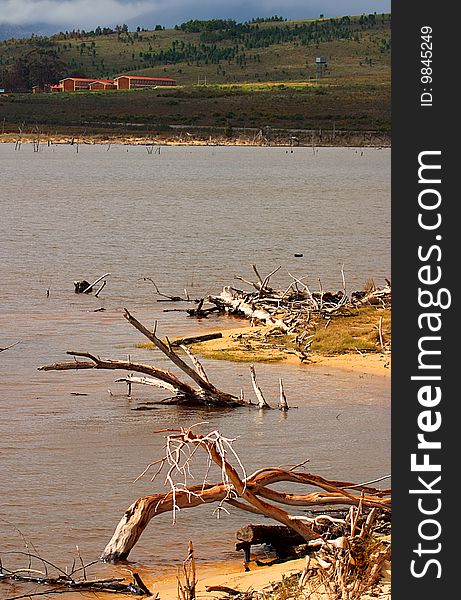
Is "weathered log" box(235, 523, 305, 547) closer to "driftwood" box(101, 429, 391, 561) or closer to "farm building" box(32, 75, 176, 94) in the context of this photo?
"driftwood" box(101, 429, 391, 561)

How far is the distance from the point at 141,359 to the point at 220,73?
13466 cm

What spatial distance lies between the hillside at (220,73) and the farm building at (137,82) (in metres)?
3.72

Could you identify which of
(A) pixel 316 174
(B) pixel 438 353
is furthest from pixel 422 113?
(A) pixel 316 174

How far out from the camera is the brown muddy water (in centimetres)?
782

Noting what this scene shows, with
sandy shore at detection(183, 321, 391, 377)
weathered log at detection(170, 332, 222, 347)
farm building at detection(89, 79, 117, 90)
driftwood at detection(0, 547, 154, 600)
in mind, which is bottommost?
sandy shore at detection(183, 321, 391, 377)

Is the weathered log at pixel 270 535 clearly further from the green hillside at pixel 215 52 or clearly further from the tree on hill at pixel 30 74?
the tree on hill at pixel 30 74

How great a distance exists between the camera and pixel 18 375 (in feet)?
40.8

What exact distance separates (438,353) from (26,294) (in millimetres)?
16115

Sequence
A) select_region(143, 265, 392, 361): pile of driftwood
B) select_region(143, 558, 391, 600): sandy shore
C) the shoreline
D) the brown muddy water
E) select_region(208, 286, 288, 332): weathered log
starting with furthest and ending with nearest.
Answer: the shoreline < select_region(208, 286, 288, 332): weathered log < select_region(143, 265, 392, 361): pile of driftwood < the brown muddy water < select_region(143, 558, 391, 600): sandy shore

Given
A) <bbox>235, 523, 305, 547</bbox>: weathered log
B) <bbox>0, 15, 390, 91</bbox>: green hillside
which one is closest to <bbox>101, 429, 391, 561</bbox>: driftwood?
<bbox>235, 523, 305, 547</bbox>: weathered log

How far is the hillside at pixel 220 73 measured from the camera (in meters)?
94.9

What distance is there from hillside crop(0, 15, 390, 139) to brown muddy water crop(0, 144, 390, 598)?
52.7 m

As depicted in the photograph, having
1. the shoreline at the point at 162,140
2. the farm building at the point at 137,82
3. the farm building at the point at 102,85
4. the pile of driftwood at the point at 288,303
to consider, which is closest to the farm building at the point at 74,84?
the farm building at the point at 102,85

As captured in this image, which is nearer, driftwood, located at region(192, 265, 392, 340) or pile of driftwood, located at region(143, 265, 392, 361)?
pile of driftwood, located at region(143, 265, 392, 361)
